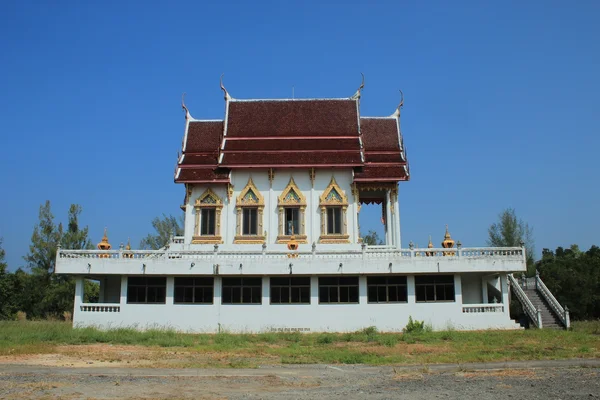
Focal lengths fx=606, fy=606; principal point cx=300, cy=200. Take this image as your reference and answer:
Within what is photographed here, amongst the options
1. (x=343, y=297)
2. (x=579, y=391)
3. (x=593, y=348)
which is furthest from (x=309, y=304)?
(x=579, y=391)

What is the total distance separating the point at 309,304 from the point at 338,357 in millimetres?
7319

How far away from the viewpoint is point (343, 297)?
23.3m

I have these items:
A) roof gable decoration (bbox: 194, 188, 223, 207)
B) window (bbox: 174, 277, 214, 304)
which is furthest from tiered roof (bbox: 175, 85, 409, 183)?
window (bbox: 174, 277, 214, 304)

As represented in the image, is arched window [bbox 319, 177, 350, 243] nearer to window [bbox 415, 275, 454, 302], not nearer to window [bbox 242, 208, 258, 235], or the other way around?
window [bbox 242, 208, 258, 235]

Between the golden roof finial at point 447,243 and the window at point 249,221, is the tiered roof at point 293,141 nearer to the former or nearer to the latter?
the window at point 249,221

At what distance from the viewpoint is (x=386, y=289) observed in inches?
917

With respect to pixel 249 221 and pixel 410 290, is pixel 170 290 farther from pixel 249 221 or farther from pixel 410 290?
pixel 410 290

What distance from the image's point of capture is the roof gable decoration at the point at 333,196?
2656 centimetres

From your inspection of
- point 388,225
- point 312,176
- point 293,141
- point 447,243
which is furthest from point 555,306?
point 293,141

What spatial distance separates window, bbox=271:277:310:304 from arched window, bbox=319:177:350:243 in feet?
10.5

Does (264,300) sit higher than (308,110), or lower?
lower

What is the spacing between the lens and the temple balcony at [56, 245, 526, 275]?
22922 mm

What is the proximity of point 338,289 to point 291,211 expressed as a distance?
16.2 feet

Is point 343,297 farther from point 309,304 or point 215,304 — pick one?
point 215,304
